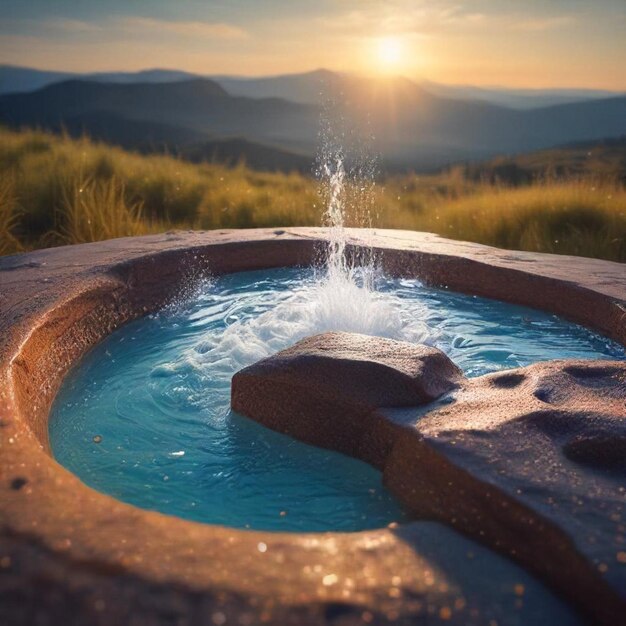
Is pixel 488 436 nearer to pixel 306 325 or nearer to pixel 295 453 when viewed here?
pixel 295 453

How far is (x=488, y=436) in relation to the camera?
1.99m

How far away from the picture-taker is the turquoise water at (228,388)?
221 centimetres

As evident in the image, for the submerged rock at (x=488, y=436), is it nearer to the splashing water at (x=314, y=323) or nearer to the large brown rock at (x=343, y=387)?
the large brown rock at (x=343, y=387)

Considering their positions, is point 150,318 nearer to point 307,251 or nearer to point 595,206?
point 307,251

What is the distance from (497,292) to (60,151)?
6308mm

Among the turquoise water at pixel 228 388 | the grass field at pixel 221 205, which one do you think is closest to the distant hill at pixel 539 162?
the grass field at pixel 221 205

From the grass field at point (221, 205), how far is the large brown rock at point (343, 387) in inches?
137

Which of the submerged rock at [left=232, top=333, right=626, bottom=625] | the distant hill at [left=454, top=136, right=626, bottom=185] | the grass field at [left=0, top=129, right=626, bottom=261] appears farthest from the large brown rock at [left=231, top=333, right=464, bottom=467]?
the distant hill at [left=454, top=136, right=626, bottom=185]

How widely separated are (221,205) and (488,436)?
20.1 feet

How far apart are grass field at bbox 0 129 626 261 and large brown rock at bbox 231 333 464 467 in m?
3.47

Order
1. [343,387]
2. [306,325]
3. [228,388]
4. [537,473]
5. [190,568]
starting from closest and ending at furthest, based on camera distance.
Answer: [190,568], [537,473], [343,387], [228,388], [306,325]

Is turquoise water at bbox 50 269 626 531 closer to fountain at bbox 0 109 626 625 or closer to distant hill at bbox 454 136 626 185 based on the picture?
fountain at bbox 0 109 626 625

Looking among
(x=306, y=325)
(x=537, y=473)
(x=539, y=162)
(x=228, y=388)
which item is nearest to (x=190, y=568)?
(x=537, y=473)

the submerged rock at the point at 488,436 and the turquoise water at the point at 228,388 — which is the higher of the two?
the submerged rock at the point at 488,436
